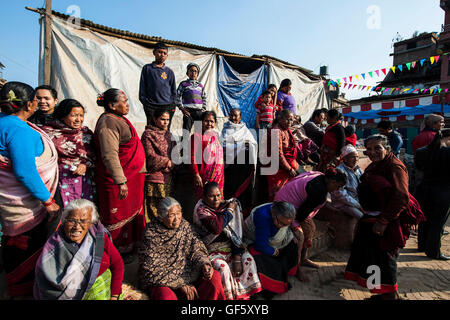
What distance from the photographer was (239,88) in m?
7.48

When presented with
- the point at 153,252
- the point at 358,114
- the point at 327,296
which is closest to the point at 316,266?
the point at 327,296

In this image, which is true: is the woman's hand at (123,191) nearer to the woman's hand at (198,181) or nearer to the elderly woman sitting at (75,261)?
the elderly woman sitting at (75,261)

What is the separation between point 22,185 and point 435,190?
4759 mm

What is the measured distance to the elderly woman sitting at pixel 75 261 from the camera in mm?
1741

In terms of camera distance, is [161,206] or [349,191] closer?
[161,206]

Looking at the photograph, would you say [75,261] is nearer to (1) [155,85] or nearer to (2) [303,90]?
(1) [155,85]

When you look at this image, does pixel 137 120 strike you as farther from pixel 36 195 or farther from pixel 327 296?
pixel 327 296

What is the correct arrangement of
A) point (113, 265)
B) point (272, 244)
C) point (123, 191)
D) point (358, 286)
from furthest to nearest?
point (358, 286)
point (272, 244)
point (123, 191)
point (113, 265)

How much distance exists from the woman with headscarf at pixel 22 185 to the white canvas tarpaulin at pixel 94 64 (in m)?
3.66

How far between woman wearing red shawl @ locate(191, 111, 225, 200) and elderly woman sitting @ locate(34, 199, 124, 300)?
139 cm

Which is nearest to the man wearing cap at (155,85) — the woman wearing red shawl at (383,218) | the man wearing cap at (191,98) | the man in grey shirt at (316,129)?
the man wearing cap at (191,98)

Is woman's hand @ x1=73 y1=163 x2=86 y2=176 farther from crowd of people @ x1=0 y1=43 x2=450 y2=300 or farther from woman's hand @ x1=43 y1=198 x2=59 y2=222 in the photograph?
woman's hand @ x1=43 y1=198 x2=59 y2=222

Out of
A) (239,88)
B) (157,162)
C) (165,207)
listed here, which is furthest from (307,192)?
(239,88)

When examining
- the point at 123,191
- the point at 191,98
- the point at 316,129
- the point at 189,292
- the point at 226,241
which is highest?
the point at 191,98
